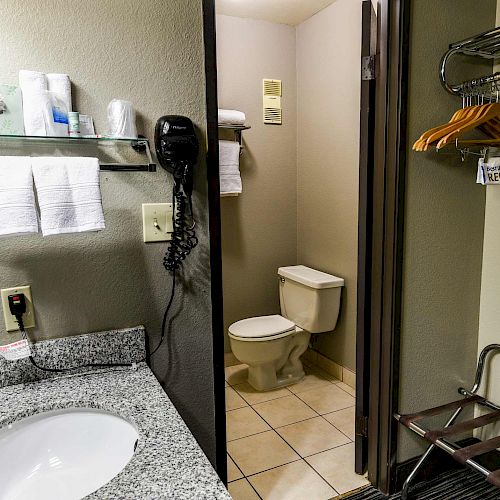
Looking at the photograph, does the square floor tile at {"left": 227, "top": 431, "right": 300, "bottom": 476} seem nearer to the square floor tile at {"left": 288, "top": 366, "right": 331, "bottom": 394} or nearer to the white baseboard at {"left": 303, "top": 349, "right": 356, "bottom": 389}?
the square floor tile at {"left": 288, "top": 366, "right": 331, "bottom": 394}

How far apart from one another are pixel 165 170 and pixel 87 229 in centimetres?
32

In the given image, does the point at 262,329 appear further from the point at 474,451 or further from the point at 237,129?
the point at 474,451

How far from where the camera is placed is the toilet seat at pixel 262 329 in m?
2.76

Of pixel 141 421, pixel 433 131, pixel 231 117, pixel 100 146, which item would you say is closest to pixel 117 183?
pixel 100 146

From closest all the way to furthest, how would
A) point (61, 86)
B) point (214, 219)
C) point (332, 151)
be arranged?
1. point (61, 86)
2. point (214, 219)
3. point (332, 151)

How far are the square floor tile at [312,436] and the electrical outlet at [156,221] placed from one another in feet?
4.91

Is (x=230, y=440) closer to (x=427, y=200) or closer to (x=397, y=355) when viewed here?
(x=397, y=355)

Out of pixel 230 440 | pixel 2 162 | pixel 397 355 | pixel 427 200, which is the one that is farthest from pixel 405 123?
pixel 230 440

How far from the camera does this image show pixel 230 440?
239cm

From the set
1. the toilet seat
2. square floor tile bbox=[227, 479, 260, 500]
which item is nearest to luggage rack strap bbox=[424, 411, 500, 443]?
square floor tile bbox=[227, 479, 260, 500]

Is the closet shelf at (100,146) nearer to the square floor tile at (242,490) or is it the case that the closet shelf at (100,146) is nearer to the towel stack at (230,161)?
the square floor tile at (242,490)

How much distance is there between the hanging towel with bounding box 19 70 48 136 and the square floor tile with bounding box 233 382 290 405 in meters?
2.17

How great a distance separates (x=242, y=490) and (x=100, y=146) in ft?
5.24

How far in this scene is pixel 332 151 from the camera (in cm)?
292
